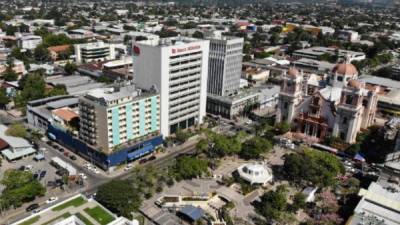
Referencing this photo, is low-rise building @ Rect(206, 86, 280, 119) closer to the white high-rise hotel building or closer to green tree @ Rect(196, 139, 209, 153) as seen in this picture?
the white high-rise hotel building

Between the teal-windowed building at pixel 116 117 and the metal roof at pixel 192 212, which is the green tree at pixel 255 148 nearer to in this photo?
the teal-windowed building at pixel 116 117

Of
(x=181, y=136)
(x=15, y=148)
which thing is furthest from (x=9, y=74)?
(x=181, y=136)

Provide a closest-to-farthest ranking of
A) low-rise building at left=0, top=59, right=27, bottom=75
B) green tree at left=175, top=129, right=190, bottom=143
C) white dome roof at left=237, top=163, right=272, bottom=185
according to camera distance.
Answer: white dome roof at left=237, top=163, right=272, bottom=185 → green tree at left=175, top=129, right=190, bottom=143 → low-rise building at left=0, top=59, right=27, bottom=75

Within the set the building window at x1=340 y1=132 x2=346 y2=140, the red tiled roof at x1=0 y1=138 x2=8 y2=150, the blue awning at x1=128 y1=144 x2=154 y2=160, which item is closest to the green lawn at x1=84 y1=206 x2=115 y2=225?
the blue awning at x1=128 y1=144 x2=154 y2=160

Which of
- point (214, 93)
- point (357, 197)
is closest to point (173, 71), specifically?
point (214, 93)

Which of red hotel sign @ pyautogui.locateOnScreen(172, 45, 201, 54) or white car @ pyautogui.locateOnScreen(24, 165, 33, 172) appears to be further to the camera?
red hotel sign @ pyautogui.locateOnScreen(172, 45, 201, 54)

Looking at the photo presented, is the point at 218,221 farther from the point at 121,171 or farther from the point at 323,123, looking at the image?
the point at 323,123

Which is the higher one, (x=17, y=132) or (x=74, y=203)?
(x=74, y=203)

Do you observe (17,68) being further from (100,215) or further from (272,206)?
(272,206)

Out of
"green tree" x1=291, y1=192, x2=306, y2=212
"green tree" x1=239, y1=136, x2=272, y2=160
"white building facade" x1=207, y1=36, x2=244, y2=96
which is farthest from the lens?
"white building facade" x1=207, y1=36, x2=244, y2=96
